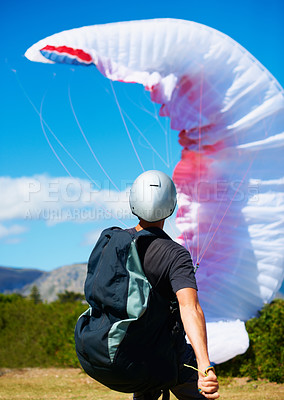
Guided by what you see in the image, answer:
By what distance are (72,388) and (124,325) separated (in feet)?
16.9

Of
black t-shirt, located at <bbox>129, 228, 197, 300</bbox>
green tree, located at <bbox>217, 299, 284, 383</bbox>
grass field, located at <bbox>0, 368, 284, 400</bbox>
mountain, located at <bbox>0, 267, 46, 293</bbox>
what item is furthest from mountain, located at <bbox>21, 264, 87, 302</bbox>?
black t-shirt, located at <bbox>129, 228, 197, 300</bbox>

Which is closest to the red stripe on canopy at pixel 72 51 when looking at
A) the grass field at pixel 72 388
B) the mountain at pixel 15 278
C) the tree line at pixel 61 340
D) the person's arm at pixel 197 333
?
the person's arm at pixel 197 333

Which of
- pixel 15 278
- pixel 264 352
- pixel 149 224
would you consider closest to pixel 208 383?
pixel 149 224

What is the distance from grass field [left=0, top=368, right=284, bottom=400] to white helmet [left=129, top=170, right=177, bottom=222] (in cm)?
381

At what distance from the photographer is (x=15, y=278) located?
437 feet

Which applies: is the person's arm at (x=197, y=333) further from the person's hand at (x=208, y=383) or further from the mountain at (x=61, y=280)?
the mountain at (x=61, y=280)

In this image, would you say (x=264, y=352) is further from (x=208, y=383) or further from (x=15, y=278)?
(x=15, y=278)

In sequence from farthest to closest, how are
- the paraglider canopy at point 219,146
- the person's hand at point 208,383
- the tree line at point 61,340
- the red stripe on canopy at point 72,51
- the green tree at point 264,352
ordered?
the tree line at point 61,340 < the green tree at point 264,352 < the paraglider canopy at point 219,146 < the red stripe on canopy at point 72,51 < the person's hand at point 208,383

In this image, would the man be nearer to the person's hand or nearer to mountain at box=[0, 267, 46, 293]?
the person's hand

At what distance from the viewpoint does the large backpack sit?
6.86 ft

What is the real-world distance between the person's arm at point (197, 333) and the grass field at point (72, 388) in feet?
12.6

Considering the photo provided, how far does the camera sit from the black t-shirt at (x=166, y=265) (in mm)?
2109

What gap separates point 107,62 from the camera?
16.2ft

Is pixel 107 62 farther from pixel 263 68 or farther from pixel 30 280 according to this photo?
pixel 30 280
